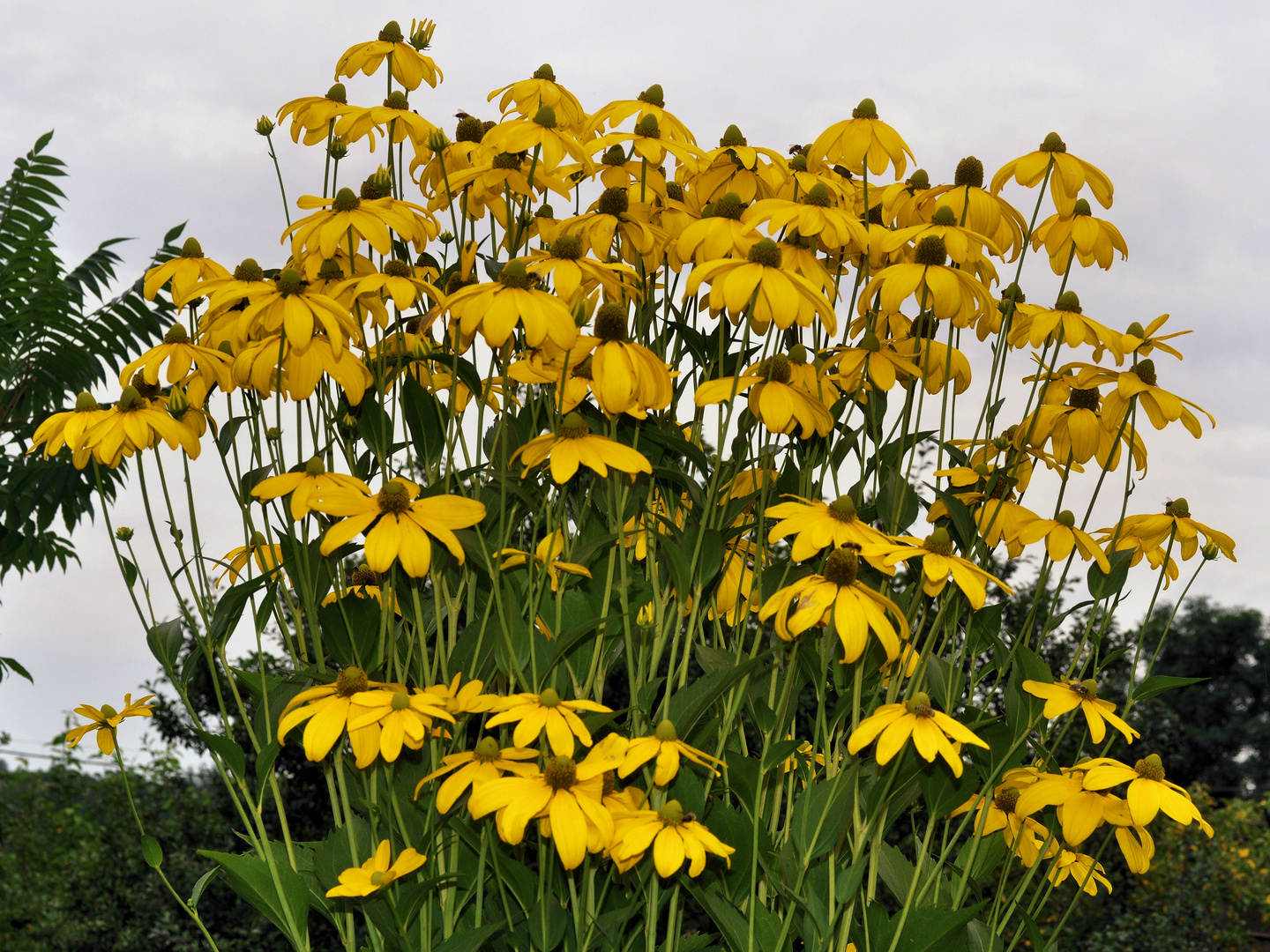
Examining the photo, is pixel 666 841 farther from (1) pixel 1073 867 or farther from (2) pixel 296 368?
(1) pixel 1073 867

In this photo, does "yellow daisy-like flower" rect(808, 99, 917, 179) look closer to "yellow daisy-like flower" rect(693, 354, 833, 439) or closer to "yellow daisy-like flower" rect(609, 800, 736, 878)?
"yellow daisy-like flower" rect(693, 354, 833, 439)

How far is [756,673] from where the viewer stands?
1405 mm

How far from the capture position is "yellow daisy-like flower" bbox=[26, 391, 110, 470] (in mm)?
1279

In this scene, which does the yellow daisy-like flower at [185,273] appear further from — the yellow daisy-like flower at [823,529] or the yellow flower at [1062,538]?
the yellow flower at [1062,538]

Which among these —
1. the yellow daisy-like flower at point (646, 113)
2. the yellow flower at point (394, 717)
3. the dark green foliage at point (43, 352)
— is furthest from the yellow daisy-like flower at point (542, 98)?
the dark green foliage at point (43, 352)

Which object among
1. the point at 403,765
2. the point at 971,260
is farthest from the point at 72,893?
the point at 971,260

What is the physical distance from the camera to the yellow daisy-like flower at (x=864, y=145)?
1460 mm

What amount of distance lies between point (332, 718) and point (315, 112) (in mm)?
829

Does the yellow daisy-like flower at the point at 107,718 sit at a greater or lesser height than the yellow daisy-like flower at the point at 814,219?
lesser

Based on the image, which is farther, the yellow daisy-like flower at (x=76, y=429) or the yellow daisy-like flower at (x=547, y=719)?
the yellow daisy-like flower at (x=76, y=429)

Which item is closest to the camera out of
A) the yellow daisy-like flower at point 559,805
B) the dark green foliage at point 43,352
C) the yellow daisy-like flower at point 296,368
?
the yellow daisy-like flower at point 559,805

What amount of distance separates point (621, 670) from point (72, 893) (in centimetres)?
243

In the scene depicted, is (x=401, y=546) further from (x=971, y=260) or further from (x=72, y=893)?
(x=72, y=893)

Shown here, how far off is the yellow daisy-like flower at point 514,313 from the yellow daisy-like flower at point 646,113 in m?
0.42
